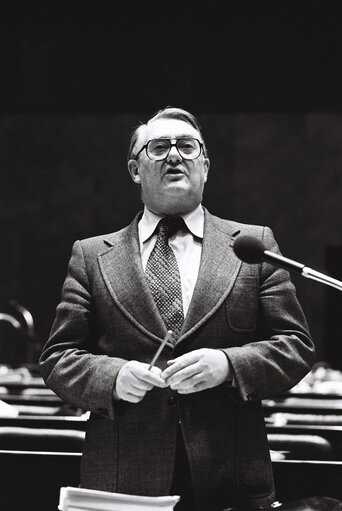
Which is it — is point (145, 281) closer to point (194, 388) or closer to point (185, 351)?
point (185, 351)

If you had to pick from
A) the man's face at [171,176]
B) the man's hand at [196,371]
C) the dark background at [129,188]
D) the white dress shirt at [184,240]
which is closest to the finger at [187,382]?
the man's hand at [196,371]

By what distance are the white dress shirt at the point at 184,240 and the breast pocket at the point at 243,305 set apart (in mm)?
106

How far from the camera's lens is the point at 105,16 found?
6.73m

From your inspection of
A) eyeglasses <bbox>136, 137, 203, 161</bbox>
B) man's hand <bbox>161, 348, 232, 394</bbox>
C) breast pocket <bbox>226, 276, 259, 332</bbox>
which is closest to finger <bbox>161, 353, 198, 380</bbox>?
man's hand <bbox>161, 348, 232, 394</bbox>

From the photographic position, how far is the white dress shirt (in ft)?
6.27

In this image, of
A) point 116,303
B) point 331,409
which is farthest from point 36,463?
point 331,409

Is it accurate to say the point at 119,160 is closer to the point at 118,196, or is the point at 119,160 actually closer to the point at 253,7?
the point at 118,196

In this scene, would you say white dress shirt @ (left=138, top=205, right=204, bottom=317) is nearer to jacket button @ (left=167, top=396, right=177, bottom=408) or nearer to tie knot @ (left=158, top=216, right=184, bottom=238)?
tie knot @ (left=158, top=216, right=184, bottom=238)

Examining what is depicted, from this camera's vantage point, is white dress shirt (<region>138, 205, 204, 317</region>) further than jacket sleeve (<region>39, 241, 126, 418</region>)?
Yes

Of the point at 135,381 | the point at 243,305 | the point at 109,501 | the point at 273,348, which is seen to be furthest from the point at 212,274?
the point at 109,501

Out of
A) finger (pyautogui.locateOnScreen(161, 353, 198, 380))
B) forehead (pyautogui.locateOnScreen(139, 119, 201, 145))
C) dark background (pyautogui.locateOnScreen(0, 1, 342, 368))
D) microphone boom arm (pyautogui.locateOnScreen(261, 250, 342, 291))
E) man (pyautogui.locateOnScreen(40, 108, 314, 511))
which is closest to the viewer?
microphone boom arm (pyautogui.locateOnScreen(261, 250, 342, 291))

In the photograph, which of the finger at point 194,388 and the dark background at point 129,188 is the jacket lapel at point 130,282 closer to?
the finger at point 194,388

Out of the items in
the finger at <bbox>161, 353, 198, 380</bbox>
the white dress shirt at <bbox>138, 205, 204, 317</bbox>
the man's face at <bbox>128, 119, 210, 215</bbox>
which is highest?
the man's face at <bbox>128, 119, 210, 215</bbox>

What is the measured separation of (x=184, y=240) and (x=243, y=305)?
0.71 ft
